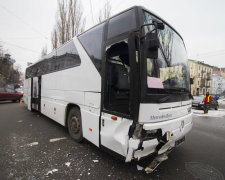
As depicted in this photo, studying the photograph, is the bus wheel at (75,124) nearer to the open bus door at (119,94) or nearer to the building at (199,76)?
the open bus door at (119,94)

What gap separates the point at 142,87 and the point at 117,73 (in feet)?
2.96

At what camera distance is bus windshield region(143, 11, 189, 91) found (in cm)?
208

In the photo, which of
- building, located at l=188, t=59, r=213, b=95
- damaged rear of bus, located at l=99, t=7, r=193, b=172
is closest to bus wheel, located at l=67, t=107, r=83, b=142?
damaged rear of bus, located at l=99, t=7, r=193, b=172

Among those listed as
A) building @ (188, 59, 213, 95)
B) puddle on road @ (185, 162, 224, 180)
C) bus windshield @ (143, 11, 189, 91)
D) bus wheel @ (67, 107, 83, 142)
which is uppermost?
building @ (188, 59, 213, 95)

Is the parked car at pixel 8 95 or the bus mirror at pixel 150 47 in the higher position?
the bus mirror at pixel 150 47

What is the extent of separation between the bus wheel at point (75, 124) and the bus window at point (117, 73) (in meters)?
1.47

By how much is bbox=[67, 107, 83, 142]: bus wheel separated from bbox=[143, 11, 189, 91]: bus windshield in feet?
8.06

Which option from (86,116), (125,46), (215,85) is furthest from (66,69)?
(215,85)

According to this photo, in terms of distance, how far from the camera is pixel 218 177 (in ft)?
7.76

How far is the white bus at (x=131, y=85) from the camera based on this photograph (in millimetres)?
1939

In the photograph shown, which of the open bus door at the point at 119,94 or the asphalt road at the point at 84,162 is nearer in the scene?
the open bus door at the point at 119,94

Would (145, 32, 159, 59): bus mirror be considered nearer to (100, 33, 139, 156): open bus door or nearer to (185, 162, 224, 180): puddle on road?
(100, 33, 139, 156): open bus door

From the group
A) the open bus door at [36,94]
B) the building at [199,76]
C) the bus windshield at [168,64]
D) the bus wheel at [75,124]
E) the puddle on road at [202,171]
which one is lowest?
the puddle on road at [202,171]

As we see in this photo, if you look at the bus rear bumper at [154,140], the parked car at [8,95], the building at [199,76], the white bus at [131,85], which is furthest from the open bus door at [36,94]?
the building at [199,76]
